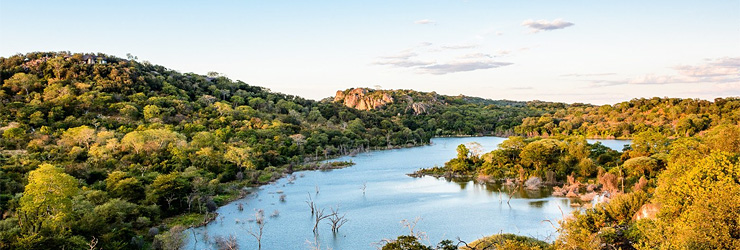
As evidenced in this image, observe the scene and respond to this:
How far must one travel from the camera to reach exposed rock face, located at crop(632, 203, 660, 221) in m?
22.5

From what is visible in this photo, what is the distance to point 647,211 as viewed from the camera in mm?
23391

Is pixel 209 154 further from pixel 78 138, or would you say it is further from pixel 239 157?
pixel 78 138

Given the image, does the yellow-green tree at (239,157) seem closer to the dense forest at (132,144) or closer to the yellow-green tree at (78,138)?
the dense forest at (132,144)

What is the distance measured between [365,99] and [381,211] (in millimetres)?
149605

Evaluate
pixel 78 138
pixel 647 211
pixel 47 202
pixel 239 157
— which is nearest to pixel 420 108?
pixel 239 157

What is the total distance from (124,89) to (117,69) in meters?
8.70

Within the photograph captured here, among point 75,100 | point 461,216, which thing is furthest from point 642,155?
point 75,100

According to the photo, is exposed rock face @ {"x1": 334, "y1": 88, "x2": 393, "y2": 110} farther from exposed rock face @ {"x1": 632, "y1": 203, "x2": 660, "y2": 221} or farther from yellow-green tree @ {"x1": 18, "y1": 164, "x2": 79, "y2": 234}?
exposed rock face @ {"x1": 632, "y1": 203, "x2": 660, "y2": 221}

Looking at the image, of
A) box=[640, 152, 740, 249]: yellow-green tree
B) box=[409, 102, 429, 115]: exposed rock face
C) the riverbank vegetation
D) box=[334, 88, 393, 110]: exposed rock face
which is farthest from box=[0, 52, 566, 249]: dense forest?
box=[334, 88, 393, 110]: exposed rock face

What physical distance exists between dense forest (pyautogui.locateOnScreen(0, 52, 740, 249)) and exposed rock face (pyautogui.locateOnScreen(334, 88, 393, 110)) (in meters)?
62.6

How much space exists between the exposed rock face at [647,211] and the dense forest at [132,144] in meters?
26.0

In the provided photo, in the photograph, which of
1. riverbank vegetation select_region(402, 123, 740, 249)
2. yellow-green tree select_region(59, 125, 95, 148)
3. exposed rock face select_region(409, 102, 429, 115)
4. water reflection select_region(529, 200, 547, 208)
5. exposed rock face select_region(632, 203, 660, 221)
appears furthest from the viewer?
exposed rock face select_region(409, 102, 429, 115)

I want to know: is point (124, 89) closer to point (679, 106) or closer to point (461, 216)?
point (461, 216)

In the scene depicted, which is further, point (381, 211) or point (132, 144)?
point (132, 144)
